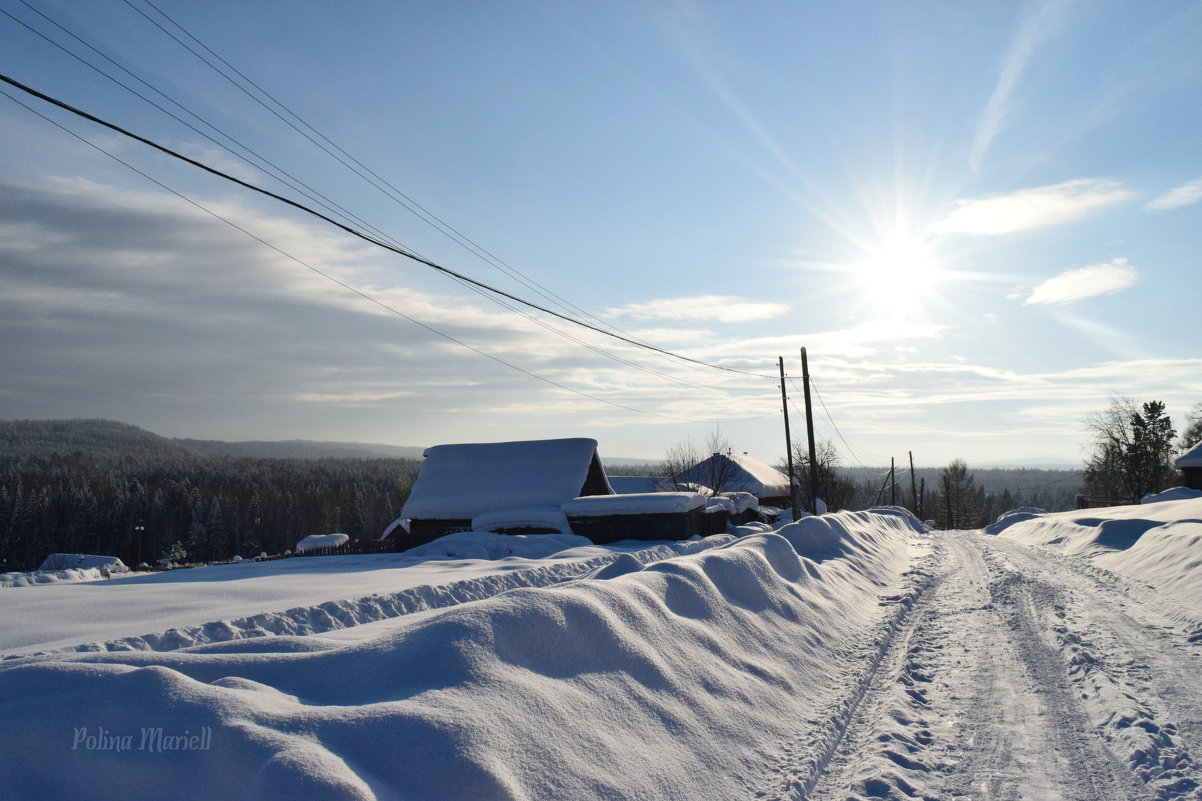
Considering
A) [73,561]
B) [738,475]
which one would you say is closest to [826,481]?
[738,475]

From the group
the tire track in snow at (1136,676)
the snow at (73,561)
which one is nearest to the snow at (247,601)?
the tire track in snow at (1136,676)

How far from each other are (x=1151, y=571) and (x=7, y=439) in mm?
247546

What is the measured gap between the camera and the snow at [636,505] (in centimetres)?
2530

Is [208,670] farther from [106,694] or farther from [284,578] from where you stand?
[284,578]

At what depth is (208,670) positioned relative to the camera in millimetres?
4191

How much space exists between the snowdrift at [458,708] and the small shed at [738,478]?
41296mm

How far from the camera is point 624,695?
489cm

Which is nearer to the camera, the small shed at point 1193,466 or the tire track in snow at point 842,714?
the tire track in snow at point 842,714

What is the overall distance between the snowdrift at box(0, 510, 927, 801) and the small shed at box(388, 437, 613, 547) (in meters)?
21.9

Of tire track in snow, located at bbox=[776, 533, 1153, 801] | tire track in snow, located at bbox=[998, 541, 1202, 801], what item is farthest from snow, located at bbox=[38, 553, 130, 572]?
tire track in snow, located at bbox=[998, 541, 1202, 801]

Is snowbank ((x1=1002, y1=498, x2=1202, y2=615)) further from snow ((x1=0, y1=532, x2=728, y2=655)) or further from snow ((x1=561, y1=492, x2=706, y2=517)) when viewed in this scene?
snow ((x1=561, y1=492, x2=706, y2=517))

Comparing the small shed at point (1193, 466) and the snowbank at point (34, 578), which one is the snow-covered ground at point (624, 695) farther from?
the small shed at point (1193, 466)

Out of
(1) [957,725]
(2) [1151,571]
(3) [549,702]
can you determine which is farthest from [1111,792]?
(2) [1151,571]

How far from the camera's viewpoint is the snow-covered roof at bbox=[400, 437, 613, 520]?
28.9 meters
